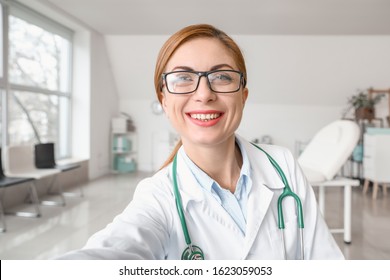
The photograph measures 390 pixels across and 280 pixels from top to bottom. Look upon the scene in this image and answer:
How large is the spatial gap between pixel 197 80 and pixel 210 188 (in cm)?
22

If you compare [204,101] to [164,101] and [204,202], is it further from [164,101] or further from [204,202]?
[204,202]

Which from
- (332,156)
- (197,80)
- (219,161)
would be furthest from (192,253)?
(332,156)

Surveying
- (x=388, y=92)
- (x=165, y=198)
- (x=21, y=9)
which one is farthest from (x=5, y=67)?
(x=388, y=92)

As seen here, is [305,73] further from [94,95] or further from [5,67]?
[5,67]

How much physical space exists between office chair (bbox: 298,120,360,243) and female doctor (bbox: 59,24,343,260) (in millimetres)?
1209

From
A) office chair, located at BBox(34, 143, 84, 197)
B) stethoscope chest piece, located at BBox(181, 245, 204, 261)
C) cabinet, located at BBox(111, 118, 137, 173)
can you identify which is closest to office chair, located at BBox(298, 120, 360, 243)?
stethoscope chest piece, located at BBox(181, 245, 204, 261)

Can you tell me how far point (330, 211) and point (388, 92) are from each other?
1.93m

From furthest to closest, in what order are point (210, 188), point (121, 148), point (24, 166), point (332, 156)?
point (121, 148)
point (24, 166)
point (332, 156)
point (210, 188)

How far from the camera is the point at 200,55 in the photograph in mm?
515

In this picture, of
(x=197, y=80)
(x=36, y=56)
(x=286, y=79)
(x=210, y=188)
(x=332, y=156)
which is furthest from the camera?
(x=286, y=79)

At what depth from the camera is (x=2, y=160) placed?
9.01 ft

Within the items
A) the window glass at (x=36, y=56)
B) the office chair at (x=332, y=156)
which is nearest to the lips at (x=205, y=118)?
the office chair at (x=332, y=156)

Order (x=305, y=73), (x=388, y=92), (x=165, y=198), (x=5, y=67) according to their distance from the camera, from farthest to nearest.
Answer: (x=305, y=73)
(x=388, y=92)
(x=5, y=67)
(x=165, y=198)

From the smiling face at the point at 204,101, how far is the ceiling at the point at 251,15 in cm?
126
